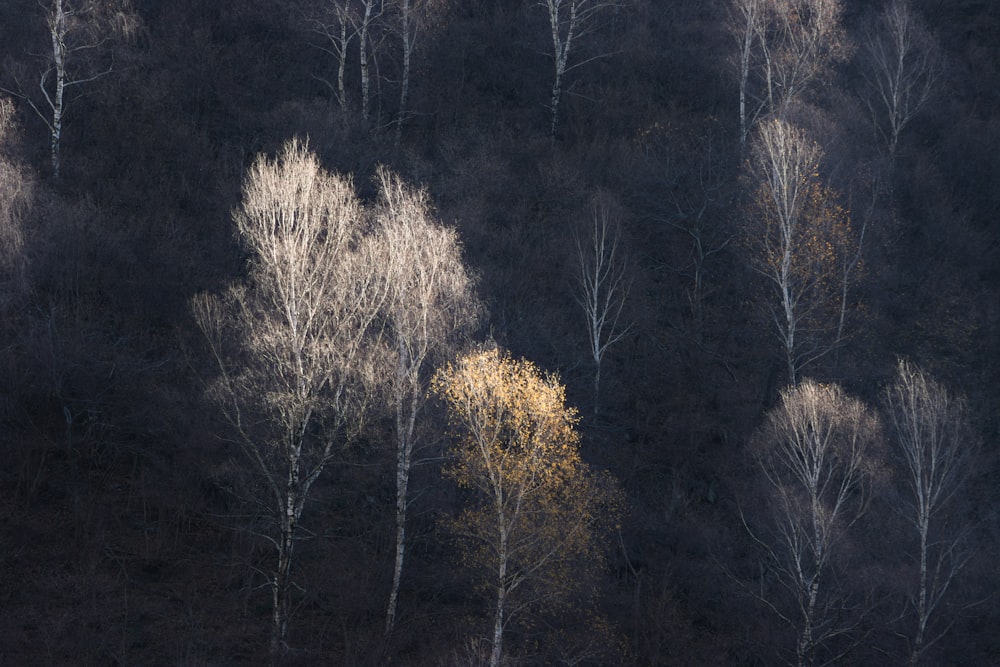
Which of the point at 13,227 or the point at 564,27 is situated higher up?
the point at 564,27

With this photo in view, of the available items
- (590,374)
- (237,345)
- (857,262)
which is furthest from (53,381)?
(857,262)

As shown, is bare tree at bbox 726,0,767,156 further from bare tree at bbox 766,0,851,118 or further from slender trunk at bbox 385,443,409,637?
slender trunk at bbox 385,443,409,637

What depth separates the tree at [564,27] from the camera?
1596 inches

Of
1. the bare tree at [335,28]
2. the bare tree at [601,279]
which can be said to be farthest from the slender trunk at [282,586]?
the bare tree at [335,28]

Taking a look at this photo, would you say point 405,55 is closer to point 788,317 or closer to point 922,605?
point 788,317

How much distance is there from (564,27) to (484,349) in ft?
93.0

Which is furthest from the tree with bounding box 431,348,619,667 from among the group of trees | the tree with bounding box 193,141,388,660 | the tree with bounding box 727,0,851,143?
the tree with bounding box 727,0,851,143

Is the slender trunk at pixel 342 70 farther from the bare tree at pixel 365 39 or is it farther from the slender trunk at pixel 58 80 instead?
the slender trunk at pixel 58 80

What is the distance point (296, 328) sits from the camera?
2145 cm

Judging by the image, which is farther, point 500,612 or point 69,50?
point 69,50

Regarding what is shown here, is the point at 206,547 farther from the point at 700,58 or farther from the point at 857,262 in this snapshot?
the point at 700,58

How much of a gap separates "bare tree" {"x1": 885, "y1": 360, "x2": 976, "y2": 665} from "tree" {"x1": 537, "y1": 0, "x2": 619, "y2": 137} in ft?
67.7

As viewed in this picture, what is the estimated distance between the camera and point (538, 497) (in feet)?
70.1

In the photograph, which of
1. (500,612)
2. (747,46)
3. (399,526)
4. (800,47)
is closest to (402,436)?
(399,526)
